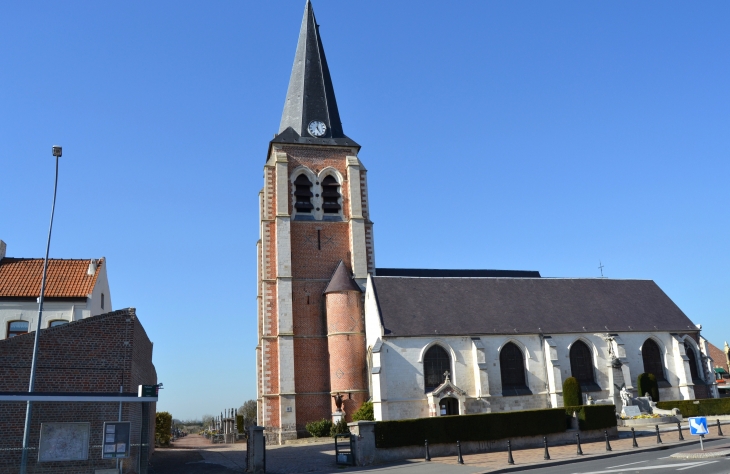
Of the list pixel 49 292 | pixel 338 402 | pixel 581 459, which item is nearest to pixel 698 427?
pixel 581 459

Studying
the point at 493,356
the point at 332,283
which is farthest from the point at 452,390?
the point at 332,283

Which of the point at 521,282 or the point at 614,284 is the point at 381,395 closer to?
the point at 521,282

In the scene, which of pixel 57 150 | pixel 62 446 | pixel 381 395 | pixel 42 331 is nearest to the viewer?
pixel 62 446

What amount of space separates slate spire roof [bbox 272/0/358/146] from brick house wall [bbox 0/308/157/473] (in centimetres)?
2079

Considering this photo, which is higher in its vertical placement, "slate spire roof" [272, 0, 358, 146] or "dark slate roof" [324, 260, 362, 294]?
"slate spire roof" [272, 0, 358, 146]

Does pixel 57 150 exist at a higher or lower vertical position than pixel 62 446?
higher

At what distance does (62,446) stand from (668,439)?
20.0 m

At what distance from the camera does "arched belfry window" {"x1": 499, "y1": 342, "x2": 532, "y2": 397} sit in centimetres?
3109

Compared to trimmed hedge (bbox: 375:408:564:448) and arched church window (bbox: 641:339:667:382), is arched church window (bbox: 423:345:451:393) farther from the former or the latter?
arched church window (bbox: 641:339:667:382)

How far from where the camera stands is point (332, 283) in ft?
108

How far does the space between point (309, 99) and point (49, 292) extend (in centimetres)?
1847

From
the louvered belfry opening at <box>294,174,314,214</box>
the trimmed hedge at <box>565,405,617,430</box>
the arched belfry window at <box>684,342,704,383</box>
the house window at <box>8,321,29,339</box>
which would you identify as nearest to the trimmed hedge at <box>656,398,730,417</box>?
the arched belfry window at <box>684,342,704,383</box>

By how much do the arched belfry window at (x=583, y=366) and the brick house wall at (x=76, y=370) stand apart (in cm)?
2300

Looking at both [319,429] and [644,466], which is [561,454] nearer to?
[644,466]
